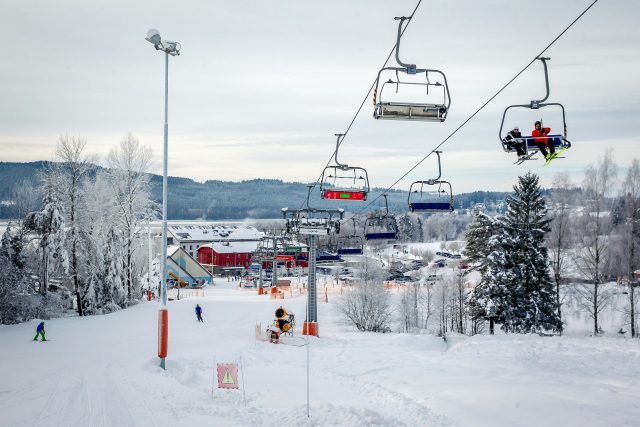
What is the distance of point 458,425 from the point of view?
38.2 ft

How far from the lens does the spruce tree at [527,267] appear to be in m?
35.0

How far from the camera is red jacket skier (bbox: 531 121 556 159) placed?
957cm

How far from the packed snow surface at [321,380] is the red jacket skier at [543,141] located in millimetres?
6672

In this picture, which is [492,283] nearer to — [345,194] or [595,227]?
[595,227]

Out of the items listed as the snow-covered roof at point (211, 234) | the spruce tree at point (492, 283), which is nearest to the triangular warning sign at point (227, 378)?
the spruce tree at point (492, 283)

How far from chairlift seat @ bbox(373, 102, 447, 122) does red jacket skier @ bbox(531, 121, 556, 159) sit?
2760 mm

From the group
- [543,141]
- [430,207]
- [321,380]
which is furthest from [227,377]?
[543,141]

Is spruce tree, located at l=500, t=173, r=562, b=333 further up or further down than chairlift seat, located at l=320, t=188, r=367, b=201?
further down

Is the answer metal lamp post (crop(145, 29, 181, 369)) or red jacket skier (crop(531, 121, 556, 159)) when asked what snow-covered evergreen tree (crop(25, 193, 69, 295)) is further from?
red jacket skier (crop(531, 121, 556, 159))

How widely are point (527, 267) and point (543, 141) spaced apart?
28759mm

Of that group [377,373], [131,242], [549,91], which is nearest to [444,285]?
[131,242]

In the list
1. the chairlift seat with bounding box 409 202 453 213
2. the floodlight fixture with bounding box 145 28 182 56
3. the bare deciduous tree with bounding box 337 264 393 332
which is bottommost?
the bare deciduous tree with bounding box 337 264 393 332

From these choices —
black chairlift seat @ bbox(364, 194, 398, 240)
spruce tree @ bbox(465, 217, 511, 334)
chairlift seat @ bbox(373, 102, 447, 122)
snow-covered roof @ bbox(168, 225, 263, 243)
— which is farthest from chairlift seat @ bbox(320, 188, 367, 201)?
snow-covered roof @ bbox(168, 225, 263, 243)

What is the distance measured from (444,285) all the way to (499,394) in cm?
3725
